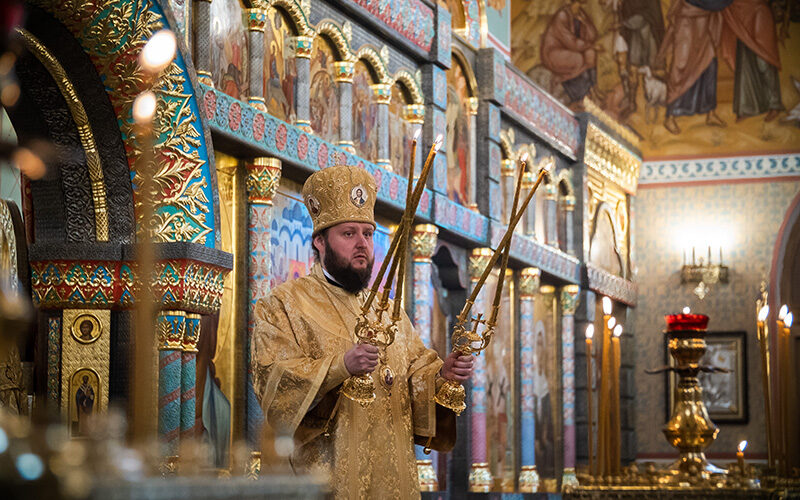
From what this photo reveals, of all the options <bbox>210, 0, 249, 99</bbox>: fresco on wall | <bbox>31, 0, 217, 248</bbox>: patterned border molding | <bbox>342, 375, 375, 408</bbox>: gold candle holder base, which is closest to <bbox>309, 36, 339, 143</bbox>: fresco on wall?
<bbox>210, 0, 249, 99</bbox>: fresco on wall

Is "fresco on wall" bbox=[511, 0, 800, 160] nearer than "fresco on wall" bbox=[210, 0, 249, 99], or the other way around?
"fresco on wall" bbox=[210, 0, 249, 99]

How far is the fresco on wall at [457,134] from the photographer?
12.8 meters

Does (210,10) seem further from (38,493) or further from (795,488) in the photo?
(38,493)

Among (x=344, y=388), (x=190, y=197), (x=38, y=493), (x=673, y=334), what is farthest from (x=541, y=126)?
(x=38, y=493)

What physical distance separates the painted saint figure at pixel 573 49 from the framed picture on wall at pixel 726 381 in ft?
15.0

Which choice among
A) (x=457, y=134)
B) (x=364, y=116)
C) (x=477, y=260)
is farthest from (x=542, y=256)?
(x=364, y=116)

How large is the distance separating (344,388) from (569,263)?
12375mm

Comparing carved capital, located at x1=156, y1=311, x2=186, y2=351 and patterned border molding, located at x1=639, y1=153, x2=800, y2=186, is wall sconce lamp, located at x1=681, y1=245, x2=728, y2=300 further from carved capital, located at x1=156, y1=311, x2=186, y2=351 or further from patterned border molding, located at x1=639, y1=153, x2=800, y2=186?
carved capital, located at x1=156, y1=311, x2=186, y2=351

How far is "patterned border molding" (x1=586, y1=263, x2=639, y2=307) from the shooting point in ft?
57.3

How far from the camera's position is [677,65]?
20109 mm

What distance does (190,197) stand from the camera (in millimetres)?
6879

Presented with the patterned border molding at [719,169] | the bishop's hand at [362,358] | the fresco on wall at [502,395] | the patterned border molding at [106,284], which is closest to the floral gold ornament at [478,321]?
the bishop's hand at [362,358]

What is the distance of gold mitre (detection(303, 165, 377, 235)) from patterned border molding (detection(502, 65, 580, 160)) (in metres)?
9.09

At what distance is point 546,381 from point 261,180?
876 centimetres
